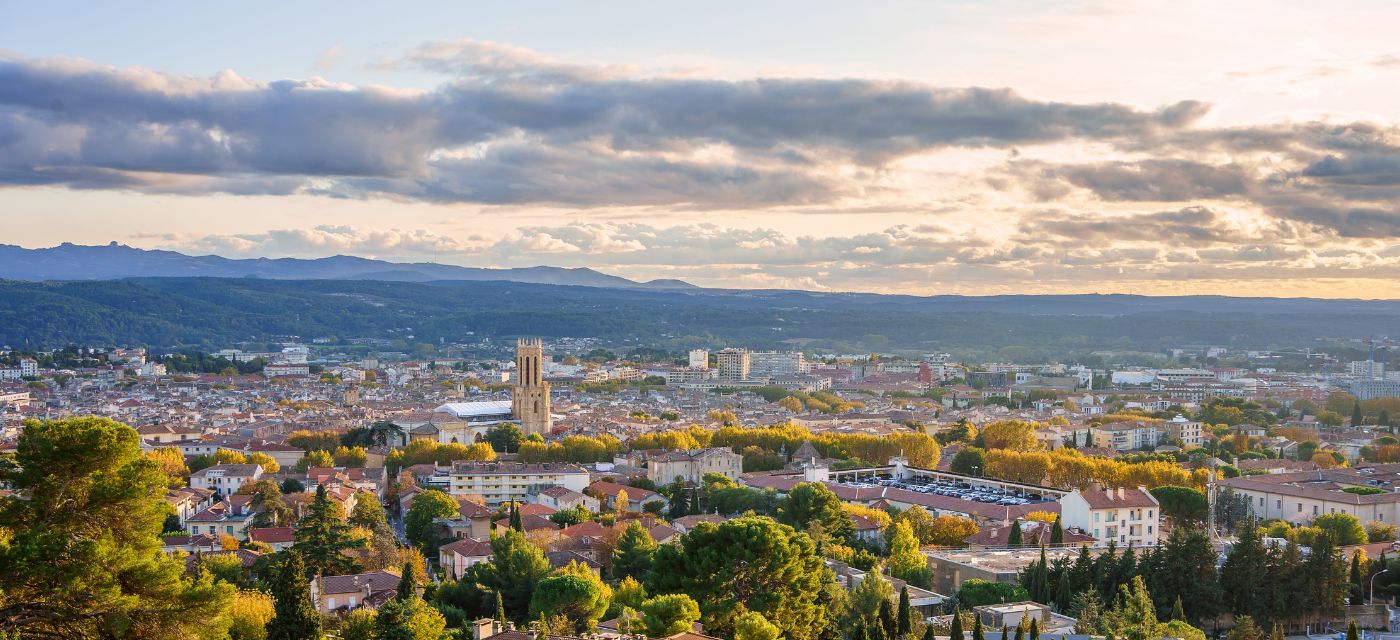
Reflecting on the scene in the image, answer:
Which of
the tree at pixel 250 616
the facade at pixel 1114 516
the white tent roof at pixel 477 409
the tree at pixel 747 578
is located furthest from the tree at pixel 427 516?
the white tent roof at pixel 477 409

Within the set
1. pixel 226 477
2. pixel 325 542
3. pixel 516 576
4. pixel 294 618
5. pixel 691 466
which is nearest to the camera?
pixel 294 618

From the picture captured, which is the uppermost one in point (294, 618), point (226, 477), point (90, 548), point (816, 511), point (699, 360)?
point (90, 548)

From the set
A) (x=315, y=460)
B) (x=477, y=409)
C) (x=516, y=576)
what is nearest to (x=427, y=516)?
(x=516, y=576)

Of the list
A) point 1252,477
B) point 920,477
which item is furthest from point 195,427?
point 1252,477

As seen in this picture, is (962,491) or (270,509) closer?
(270,509)

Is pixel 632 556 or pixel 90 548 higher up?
pixel 90 548

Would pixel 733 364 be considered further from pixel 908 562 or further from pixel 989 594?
pixel 989 594

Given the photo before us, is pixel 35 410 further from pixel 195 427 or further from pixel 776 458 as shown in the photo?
pixel 776 458

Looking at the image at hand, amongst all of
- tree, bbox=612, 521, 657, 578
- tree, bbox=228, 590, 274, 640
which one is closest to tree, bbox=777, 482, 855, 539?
tree, bbox=612, 521, 657, 578
